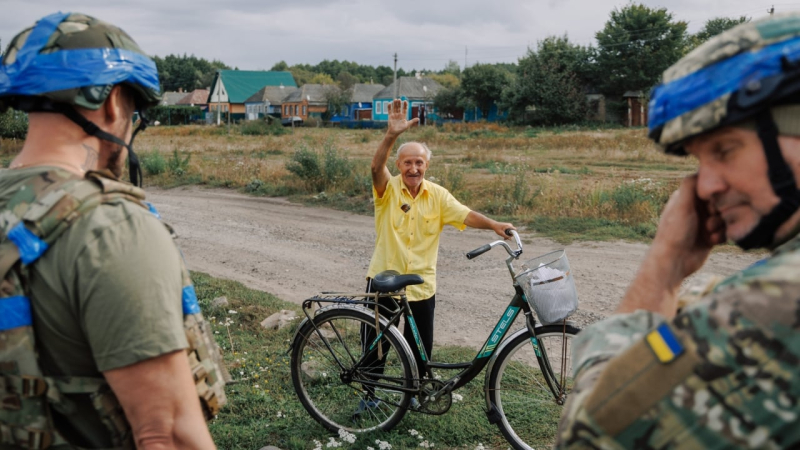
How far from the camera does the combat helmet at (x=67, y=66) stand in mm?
1715

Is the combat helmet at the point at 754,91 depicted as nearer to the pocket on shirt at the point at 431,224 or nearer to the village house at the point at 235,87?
the pocket on shirt at the point at 431,224

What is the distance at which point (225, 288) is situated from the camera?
8.45 metres

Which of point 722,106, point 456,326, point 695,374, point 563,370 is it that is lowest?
point 456,326

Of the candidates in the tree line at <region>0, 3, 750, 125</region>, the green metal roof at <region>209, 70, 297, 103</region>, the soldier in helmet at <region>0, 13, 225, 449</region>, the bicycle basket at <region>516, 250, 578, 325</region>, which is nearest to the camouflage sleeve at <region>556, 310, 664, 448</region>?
the soldier in helmet at <region>0, 13, 225, 449</region>

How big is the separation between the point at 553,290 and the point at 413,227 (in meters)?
1.49

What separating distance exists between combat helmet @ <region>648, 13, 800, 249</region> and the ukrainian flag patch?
0.31 metres

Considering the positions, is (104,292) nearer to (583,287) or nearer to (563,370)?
(563,370)

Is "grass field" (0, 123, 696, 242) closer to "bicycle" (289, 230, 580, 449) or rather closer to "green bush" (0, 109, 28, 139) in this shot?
"green bush" (0, 109, 28, 139)

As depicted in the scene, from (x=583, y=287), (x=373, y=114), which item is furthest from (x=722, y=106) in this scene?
(x=373, y=114)

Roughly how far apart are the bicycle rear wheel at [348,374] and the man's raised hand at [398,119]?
153cm

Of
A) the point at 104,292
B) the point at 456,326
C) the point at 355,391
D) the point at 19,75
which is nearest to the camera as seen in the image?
the point at 104,292

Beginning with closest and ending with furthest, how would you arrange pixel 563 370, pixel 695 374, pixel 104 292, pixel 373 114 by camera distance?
pixel 695 374
pixel 104 292
pixel 563 370
pixel 373 114

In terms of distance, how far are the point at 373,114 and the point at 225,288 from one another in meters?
70.8

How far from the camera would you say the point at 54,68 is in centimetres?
172
